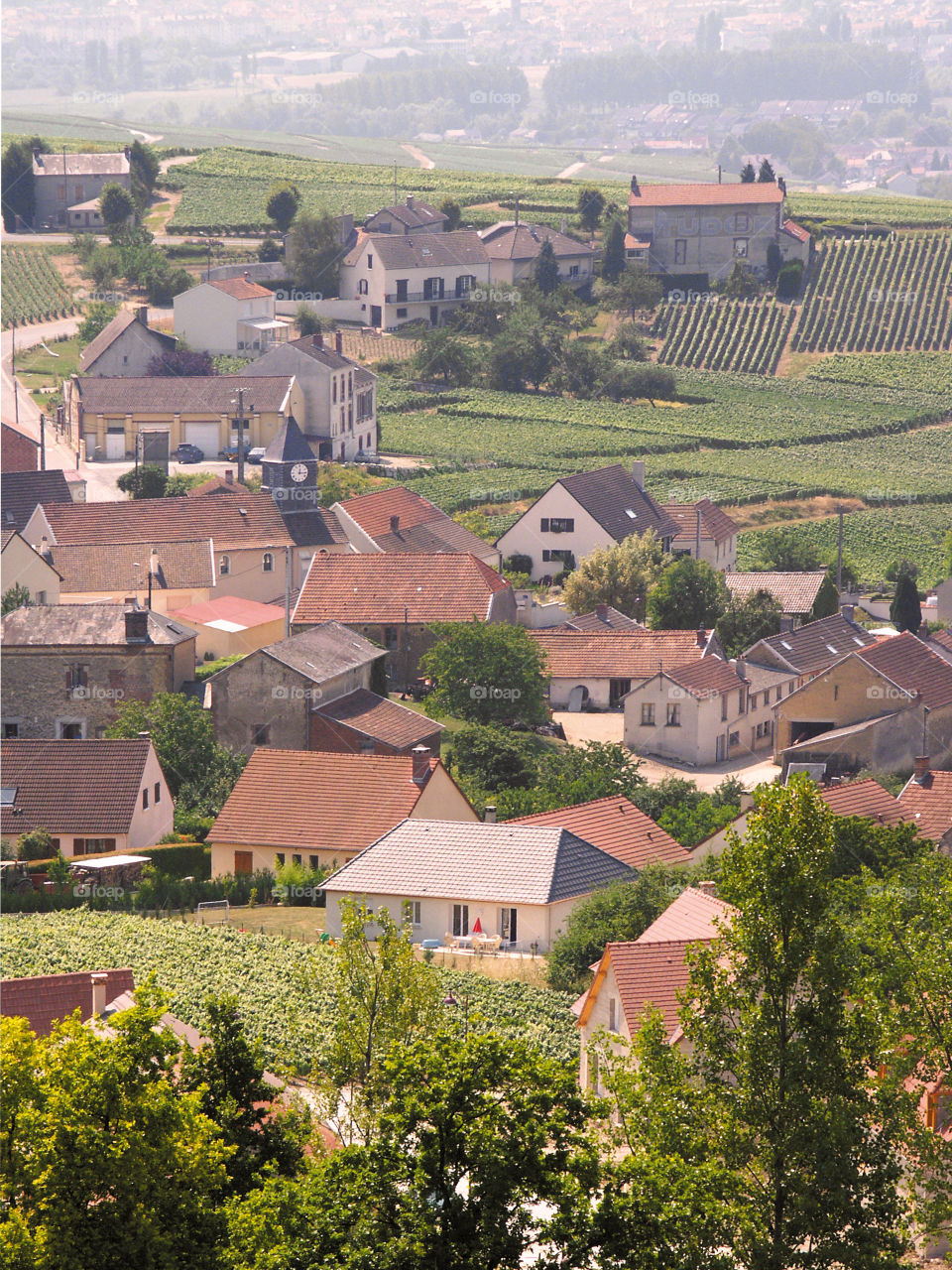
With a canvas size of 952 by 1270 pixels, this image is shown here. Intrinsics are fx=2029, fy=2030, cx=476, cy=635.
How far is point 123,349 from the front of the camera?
3944 inches

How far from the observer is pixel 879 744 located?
59.9m

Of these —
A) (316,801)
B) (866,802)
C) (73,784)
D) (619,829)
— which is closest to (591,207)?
(316,801)

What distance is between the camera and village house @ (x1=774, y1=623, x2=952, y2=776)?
5975 cm

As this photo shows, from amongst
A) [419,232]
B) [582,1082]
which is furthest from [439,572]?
[419,232]

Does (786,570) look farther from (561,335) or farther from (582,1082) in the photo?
(582,1082)

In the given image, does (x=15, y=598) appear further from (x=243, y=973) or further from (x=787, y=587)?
(x=787, y=587)

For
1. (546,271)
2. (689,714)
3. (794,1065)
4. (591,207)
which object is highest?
(794,1065)

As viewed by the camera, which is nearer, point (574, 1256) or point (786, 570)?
point (574, 1256)

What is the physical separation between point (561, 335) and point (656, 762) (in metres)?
59.5

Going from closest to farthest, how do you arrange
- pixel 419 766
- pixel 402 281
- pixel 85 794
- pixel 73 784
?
pixel 419 766 < pixel 85 794 < pixel 73 784 < pixel 402 281

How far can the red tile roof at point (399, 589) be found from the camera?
67.5m

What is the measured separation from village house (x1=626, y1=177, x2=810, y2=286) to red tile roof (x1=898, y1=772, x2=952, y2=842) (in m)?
85.1

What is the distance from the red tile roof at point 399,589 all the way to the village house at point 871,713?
11355 millimetres

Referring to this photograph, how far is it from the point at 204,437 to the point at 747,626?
1228 inches
